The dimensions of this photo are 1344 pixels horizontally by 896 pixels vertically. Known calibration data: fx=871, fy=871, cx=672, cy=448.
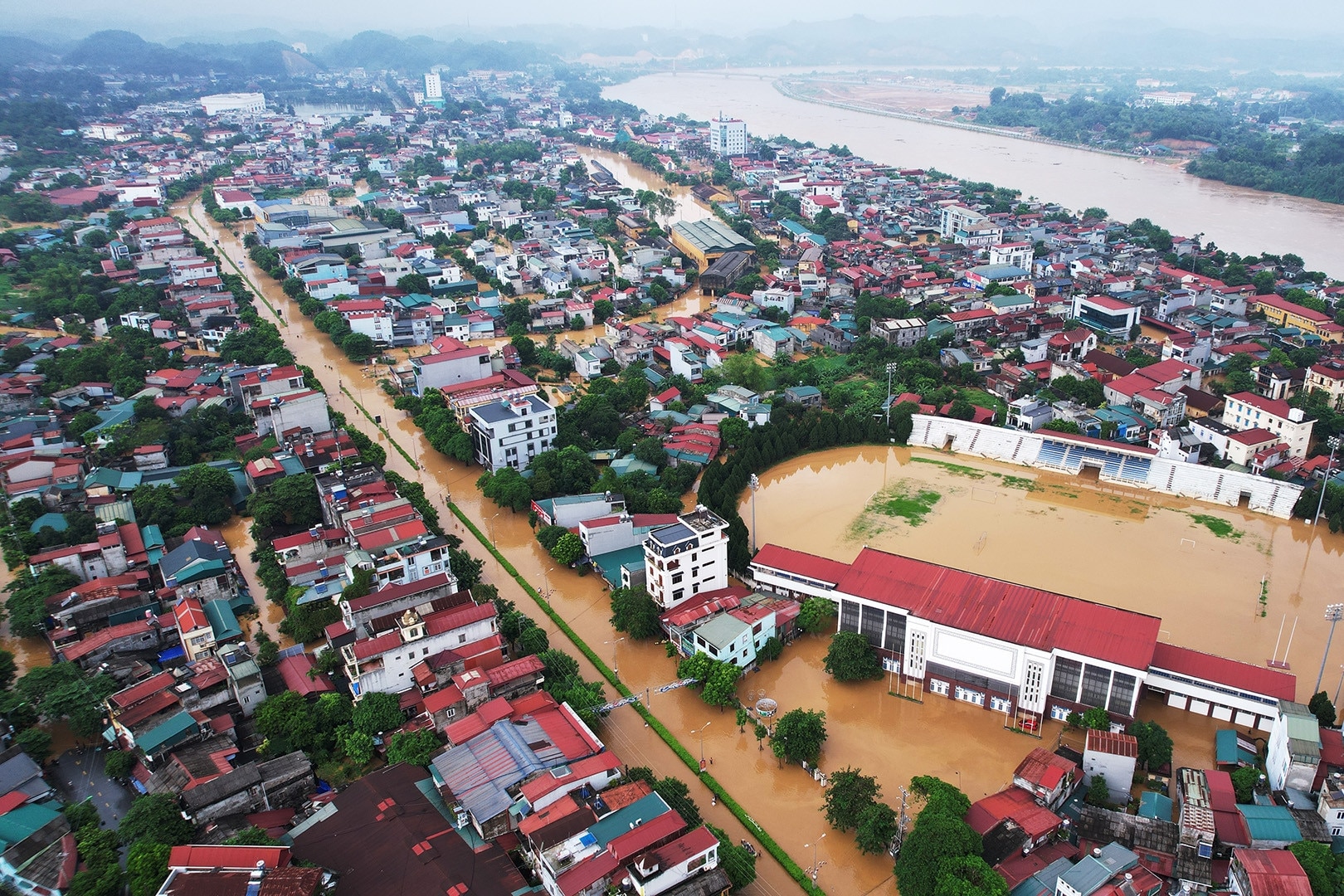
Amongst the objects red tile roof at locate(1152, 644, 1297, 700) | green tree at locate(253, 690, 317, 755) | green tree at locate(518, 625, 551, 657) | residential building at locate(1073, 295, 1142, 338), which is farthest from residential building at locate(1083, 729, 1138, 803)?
residential building at locate(1073, 295, 1142, 338)

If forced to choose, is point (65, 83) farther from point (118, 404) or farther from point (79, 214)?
point (118, 404)

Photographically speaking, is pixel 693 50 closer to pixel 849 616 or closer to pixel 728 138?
pixel 728 138

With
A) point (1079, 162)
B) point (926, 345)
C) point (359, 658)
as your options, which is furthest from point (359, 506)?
point (1079, 162)

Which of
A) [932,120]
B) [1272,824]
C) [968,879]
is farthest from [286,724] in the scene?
[932,120]

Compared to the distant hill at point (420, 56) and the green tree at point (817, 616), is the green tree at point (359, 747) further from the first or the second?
the distant hill at point (420, 56)

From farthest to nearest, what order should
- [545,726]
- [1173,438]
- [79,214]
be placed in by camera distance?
[79,214] < [1173,438] < [545,726]
